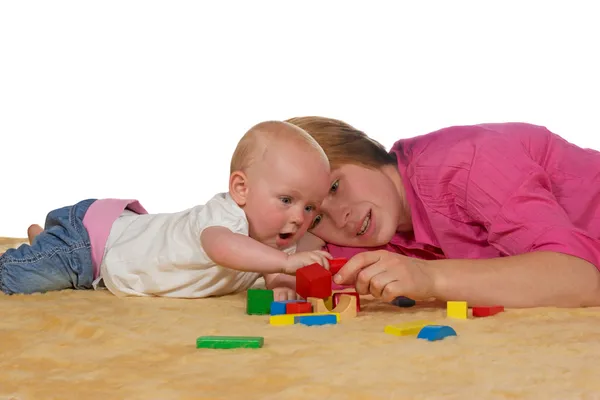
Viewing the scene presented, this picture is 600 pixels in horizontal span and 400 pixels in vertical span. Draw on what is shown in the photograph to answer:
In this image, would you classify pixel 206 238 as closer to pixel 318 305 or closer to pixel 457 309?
pixel 318 305

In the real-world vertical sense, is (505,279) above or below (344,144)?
below

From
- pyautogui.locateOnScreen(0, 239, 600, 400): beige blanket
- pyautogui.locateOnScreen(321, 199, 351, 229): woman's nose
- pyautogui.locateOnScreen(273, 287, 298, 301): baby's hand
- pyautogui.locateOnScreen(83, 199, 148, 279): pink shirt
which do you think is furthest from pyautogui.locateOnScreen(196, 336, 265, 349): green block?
pyautogui.locateOnScreen(83, 199, 148, 279): pink shirt

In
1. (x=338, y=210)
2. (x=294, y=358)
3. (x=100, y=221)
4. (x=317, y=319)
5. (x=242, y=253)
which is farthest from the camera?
(x=100, y=221)

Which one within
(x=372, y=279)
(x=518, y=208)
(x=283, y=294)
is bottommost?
(x=283, y=294)

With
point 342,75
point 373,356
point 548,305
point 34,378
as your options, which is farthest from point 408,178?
point 342,75

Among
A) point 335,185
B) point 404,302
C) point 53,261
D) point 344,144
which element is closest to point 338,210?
point 335,185

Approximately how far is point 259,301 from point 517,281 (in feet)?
1.79

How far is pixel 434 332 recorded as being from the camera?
4.36 feet

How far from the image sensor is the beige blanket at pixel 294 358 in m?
1.02

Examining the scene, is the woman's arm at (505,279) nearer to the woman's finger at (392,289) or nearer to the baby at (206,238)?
the woman's finger at (392,289)

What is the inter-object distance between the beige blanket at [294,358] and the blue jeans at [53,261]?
1.17 ft

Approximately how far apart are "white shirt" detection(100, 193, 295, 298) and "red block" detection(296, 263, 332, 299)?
27 centimetres

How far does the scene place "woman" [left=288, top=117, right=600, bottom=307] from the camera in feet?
5.44

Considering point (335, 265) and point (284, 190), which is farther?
point (284, 190)
